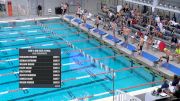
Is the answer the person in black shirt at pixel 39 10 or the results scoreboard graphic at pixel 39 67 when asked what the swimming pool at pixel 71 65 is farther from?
the results scoreboard graphic at pixel 39 67

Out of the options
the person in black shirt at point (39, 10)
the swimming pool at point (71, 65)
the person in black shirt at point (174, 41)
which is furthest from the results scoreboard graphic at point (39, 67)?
the person in black shirt at point (39, 10)

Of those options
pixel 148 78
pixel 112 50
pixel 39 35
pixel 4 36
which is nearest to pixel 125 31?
pixel 112 50

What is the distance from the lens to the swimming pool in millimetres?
12789

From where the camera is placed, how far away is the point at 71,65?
15.7m

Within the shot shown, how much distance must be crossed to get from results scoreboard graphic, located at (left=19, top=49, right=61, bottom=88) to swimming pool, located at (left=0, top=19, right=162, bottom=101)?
4.19 m

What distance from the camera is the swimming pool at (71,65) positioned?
12789 millimetres

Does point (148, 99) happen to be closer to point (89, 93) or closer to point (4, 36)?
point (89, 93)

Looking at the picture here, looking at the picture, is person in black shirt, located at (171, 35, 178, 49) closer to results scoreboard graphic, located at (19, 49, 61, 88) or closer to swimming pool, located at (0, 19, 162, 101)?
swimming pool, located at (0, 19, 162, 101)

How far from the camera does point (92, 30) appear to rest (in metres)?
21.2

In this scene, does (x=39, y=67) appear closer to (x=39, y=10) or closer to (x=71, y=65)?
(x=71, y=65)

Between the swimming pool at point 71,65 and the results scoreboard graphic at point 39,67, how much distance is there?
4186 millimetres

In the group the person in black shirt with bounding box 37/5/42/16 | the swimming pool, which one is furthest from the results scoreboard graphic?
the person in black shirt with bounding box 37/5/42/16

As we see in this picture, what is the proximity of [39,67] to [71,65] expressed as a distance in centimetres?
889

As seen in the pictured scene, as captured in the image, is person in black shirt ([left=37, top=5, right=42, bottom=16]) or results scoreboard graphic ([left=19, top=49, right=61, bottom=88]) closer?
results scoreboard graphic ([left=19, top=49, right=61, bottom=88])
